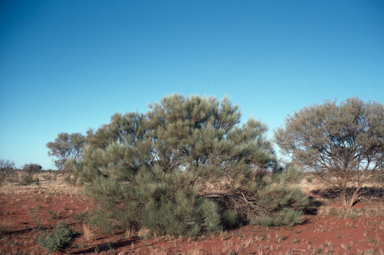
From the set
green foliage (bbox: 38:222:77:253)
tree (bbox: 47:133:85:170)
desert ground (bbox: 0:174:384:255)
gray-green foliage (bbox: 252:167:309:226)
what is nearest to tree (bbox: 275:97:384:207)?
desert ground (bbox: 0:174:384:255)

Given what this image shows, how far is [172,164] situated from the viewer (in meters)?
9.52

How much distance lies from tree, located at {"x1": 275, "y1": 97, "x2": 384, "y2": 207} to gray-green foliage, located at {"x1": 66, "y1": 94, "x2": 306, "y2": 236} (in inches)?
244

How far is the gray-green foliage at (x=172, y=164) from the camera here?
776 cm

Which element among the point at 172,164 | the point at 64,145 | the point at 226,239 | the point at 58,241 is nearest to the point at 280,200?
the point at 226,239

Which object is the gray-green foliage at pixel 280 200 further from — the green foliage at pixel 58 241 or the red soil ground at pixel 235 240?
the green foliage at pixel 58 241

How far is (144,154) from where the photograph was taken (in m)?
8.80

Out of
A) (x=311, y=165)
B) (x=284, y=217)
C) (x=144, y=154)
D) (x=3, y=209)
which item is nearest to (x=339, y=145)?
(x=311, y=165)

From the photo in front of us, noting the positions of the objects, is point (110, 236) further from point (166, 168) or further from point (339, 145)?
point (339, 145)

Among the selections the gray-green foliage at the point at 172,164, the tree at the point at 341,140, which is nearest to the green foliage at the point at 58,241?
the gray-green foliage at the point at 172,164

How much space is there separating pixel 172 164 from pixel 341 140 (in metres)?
11.5

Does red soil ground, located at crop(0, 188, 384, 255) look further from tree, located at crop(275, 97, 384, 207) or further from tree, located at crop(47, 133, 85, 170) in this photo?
tree, located at crop(47, 133, 85, 170)

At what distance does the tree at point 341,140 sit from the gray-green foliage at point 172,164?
620cm

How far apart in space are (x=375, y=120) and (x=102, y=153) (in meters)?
15.0

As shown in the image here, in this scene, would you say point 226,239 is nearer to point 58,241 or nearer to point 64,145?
point 58,241
